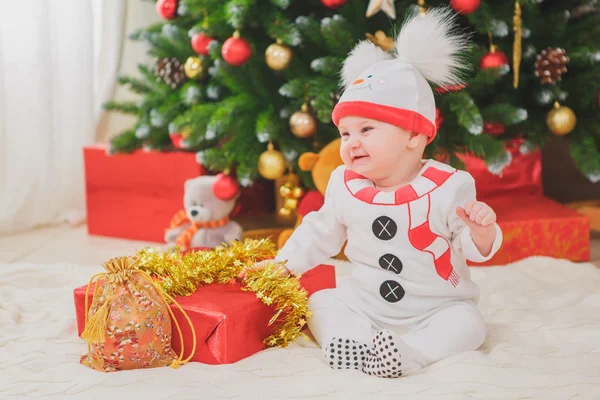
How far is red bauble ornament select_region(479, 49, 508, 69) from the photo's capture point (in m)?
1.72

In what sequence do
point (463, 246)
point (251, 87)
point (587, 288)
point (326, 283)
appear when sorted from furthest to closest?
1. point (251, 87)
2. point (587, 288)
3. point (326, 283)
4. point (463, 246)

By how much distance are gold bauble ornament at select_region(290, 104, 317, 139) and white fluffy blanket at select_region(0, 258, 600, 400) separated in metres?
0.63

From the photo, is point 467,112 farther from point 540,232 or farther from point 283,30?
point 283,30

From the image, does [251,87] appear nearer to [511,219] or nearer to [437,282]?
[511,219]

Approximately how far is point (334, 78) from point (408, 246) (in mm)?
742

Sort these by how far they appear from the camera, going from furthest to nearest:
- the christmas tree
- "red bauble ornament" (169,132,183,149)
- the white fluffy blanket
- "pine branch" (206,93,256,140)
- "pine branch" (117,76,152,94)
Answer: "pine branch" (117,76,152,94) → "red bauble ornament" (169,132,183,149) → "pine branch" (206,93,256,140) → the christmas tree → the white fluffy blanket

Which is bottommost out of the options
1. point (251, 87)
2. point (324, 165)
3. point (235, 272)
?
point (235, 272)

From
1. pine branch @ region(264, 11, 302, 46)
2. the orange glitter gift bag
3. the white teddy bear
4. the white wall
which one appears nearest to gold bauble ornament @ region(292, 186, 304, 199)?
the white teddy bear

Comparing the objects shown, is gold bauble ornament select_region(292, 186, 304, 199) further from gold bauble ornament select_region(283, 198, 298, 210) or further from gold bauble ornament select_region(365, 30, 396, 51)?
gold bauble ornament select_region(365, 30, 396, 51)

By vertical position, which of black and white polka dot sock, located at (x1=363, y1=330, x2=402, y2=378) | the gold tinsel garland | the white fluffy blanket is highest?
the gold tinsel garland

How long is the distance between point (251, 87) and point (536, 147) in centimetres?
78

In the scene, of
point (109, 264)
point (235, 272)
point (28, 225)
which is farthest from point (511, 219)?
point (28, 225)

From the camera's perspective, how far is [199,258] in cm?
133

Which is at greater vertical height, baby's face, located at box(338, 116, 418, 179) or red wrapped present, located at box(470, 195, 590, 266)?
baby's face, located at box(338, 116, 418, 179)
